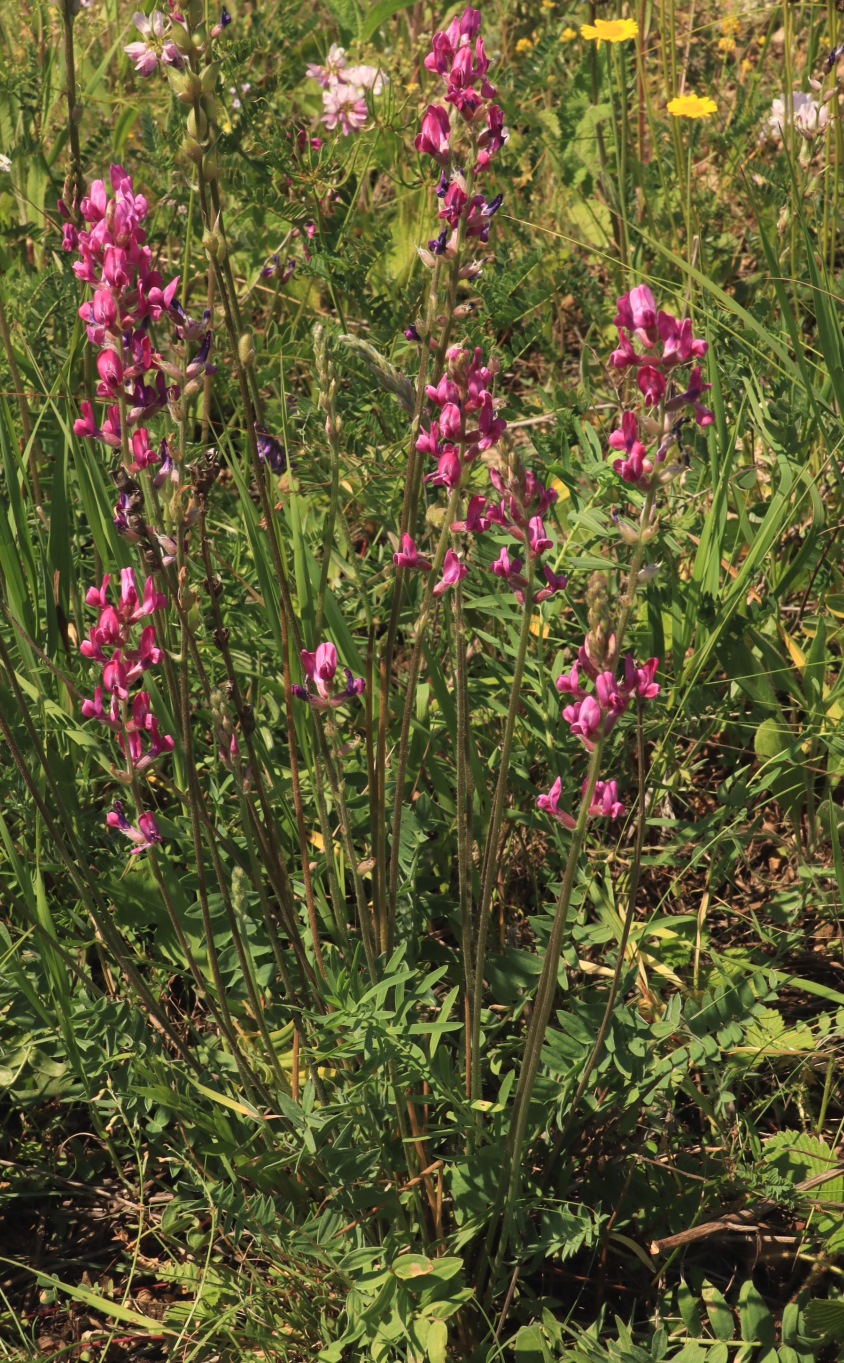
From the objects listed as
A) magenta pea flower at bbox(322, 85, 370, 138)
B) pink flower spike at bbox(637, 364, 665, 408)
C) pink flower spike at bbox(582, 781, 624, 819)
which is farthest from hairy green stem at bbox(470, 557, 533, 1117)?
magenta pea flower at bbox(322, 85, 370, 138)

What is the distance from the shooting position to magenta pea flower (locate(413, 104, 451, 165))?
62.2 inches

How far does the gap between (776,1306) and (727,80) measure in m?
4.10

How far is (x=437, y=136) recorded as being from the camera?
62.9 inches

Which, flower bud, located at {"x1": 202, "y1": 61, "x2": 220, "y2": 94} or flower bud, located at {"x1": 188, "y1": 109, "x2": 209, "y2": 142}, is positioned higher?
flower bud, located at {"x1": 202, "y1": 61, "x2": 220, "y2": 94}

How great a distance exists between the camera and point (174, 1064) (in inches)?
75.1

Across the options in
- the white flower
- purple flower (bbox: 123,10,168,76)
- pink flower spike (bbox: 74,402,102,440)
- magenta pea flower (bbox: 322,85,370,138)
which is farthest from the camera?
magenta pea flower (bbox: 322,85,370,138)

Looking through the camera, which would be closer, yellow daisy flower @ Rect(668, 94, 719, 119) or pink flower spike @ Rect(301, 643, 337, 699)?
pink flower spike @ Rect(301, 643, 337, 699)

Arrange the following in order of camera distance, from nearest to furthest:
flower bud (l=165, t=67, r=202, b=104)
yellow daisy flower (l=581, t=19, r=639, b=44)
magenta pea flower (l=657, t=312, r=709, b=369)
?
magenta pea flower (l=657, t=312, r=709, b=369) → flower bud (l=165, t=67, r=202, b=104) → yellow daisy flower (l=581, t=19, r=639, b=44)

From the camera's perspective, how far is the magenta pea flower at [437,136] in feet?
5.19

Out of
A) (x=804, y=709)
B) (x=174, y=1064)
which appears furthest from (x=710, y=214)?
(x=174, y=1064)

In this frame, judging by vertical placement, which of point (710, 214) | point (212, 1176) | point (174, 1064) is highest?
point (710, 214)

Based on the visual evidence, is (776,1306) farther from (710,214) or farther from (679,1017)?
(710,214)

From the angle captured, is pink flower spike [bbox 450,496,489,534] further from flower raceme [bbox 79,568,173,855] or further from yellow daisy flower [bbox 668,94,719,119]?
yellow daisy flower [bbox 668,94,719,119]

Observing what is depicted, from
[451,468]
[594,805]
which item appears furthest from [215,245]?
[594,805]
